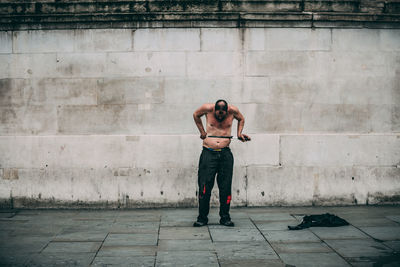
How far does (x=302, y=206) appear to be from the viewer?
8328 mm

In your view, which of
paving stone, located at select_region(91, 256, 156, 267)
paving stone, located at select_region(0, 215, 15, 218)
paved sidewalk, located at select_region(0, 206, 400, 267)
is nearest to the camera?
paving stone, located at select_region(91, 256, 156, 267)

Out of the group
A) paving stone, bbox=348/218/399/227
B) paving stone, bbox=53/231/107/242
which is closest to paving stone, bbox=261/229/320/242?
paving stone, bbox=348/218/399/227

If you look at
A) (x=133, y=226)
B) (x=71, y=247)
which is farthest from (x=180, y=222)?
(x=71, y=247)

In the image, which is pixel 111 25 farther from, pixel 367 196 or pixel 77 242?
pixel 367 196

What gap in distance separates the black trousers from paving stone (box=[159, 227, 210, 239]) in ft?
1.02

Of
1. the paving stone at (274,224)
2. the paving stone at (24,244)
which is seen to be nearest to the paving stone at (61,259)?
the paving stone at (24,244)

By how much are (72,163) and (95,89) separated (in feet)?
5.07

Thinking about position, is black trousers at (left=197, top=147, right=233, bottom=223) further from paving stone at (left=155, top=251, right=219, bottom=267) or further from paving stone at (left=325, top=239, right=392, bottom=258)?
paving stone at (left=325, top=239, right=392, bottom=258)

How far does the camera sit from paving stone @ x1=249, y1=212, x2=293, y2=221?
23.9 ft

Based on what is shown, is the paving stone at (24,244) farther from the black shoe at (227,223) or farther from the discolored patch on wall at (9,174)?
the black shoe at (227,223)

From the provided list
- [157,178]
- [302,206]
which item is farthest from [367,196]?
[157,178]

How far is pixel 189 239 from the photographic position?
6113 mm

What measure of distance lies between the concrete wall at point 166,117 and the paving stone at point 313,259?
2.95 metres

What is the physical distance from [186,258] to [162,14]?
491 cm
